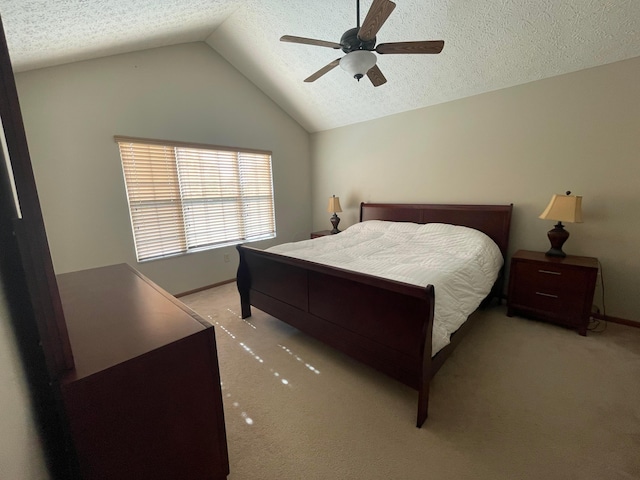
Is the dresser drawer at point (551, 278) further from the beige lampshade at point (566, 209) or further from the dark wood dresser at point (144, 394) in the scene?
the dark wood dresser at point (144, 394)

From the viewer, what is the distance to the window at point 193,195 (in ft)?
10.2

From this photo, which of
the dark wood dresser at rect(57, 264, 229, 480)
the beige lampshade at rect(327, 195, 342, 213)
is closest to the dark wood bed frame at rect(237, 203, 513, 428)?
the dark wood dresser at rect(57, 264, 229, 480)

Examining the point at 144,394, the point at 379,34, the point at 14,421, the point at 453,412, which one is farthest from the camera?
the point at 379,34

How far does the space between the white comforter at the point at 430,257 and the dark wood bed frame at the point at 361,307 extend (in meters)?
0.16

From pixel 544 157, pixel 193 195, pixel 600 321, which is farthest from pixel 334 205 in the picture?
pixel 600 321

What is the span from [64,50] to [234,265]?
279cm

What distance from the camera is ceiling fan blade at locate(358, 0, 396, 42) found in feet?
4.68

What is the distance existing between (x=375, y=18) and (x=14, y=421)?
2.22 metres

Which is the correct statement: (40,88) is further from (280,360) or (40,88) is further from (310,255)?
(280,360)

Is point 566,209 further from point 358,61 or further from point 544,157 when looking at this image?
point 358,61

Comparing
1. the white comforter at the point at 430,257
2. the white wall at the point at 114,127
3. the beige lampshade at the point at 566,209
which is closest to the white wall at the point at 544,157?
the beige lampshade at the point at 566,209

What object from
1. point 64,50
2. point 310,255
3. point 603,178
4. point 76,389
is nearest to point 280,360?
point 310,255

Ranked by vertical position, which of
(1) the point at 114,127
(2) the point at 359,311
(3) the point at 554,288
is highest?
(1) the point at 114,127

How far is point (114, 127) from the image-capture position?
2816mm
